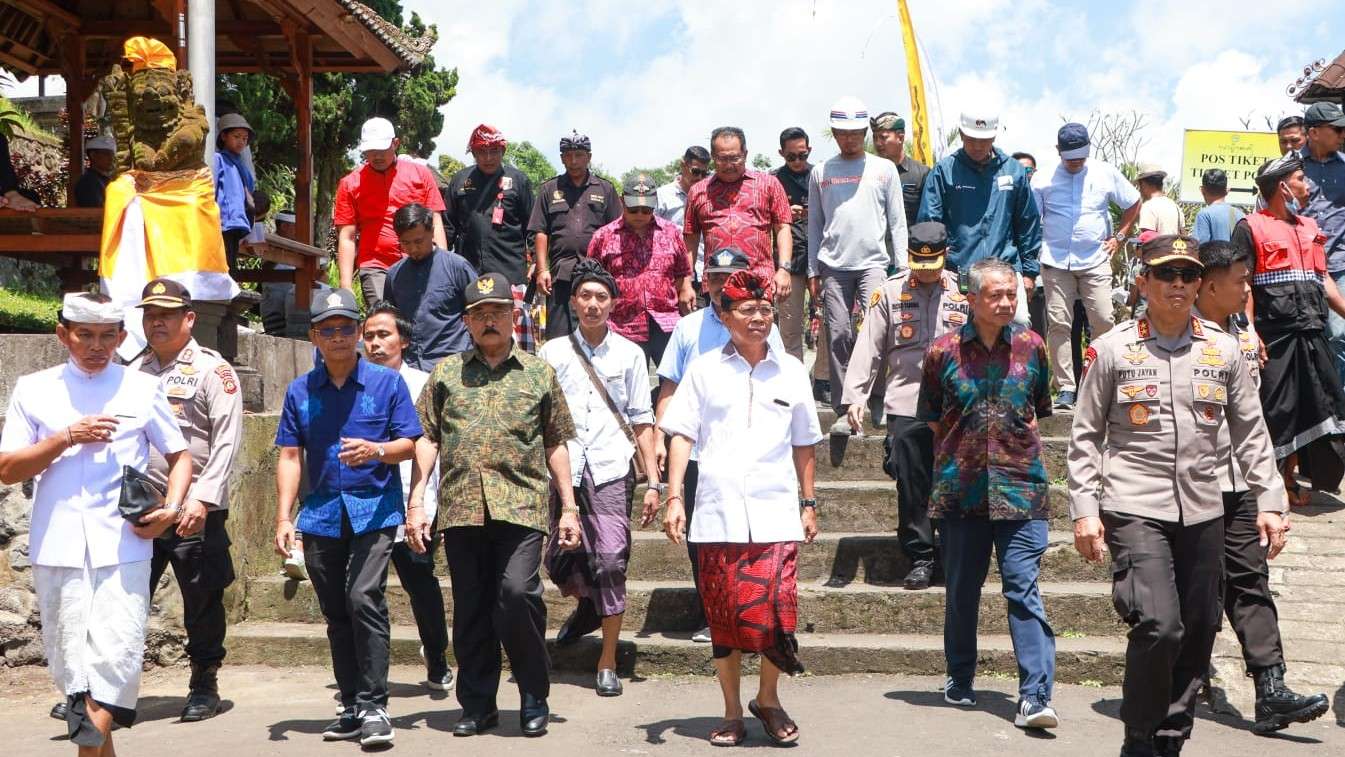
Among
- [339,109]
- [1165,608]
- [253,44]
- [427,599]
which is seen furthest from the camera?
[339,109]

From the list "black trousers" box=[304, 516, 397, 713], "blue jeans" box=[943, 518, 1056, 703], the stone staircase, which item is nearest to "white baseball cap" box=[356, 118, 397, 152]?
the stone staircase

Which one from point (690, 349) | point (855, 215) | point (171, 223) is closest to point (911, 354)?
point (690, 349)

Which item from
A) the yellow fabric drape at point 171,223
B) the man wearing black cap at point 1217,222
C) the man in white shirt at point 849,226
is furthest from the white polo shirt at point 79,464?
the man wearing black cap at point 1217,222

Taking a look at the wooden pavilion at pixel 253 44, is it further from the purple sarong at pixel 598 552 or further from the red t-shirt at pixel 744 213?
the purple sarong at pixel 598 552

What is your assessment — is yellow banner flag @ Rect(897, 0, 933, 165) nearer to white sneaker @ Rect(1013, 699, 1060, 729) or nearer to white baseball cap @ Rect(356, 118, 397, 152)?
white baseball cap @ Rect(356, 118, 397, 152)

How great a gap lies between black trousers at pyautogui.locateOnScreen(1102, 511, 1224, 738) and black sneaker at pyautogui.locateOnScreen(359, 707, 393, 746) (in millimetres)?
2941

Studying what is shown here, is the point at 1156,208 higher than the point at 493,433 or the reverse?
higher

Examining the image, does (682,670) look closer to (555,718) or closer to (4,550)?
(555,718)

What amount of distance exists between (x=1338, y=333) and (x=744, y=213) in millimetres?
3777

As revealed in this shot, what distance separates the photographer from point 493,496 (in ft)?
19.9

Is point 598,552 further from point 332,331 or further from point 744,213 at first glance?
point 744,213

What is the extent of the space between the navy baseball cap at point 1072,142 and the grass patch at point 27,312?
8.57m

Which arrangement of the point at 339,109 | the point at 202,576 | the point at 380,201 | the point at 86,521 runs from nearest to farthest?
the point at 86,521, the point at 202,576, the point at 380,201, the point at 339,109

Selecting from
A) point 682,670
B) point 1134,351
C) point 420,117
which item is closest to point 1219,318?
point 1134,351
